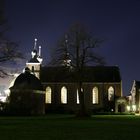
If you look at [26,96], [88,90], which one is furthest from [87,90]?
[26,96]

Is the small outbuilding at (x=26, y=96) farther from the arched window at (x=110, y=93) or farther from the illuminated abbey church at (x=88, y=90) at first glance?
the arched window at (x=110, y=93)

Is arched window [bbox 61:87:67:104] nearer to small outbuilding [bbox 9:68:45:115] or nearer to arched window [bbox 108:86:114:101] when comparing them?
arched window [bbox 108:86:114:101]

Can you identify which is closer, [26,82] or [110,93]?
[26,82]

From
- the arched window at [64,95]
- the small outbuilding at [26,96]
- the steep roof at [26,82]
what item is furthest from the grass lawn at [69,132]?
the arched window at [64,95]

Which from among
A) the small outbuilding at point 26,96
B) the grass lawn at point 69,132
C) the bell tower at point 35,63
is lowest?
the grass lawn at point 69,132

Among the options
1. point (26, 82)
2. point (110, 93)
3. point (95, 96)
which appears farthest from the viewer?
point (95, 96)

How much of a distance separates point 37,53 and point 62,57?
59028 millimetres

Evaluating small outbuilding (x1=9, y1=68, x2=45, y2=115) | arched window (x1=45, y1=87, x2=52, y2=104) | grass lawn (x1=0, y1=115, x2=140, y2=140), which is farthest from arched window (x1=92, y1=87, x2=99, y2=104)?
grass lawn (x1=0, y1=115, x2=140, y2=140)

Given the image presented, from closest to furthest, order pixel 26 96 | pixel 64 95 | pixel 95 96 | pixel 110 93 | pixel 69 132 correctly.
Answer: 1. pixel 69 132
2. pixel 26 96
3. pixel 110 93
4. pixel 95 96
5. pixel 64 95

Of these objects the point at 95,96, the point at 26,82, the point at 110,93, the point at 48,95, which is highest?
the point at 26,82

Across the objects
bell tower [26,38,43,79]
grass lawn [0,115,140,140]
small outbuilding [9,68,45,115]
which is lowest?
grass lawn [0,115,140,140]

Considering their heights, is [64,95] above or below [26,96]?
above

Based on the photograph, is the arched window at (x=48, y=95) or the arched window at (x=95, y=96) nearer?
the arched window at (x=95, y=96)

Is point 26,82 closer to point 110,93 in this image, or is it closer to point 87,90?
point 87,90
